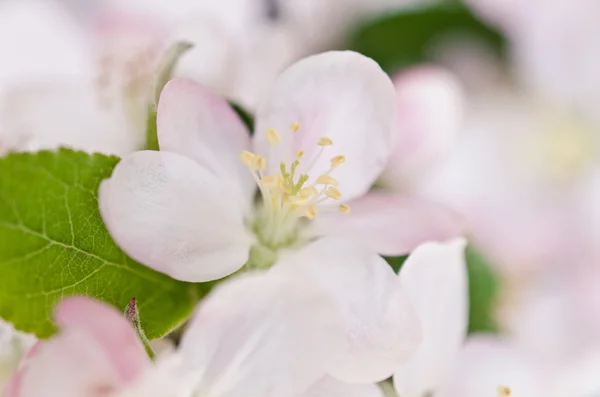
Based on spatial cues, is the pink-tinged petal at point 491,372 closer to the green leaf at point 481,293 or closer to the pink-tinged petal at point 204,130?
the green leaf at point 481,293

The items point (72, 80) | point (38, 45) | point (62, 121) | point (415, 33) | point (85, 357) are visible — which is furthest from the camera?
point (415, 33)

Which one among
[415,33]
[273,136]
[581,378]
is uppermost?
[273,136]

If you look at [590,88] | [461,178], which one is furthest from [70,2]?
[590,88]

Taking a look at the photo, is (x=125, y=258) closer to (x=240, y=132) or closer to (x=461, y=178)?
(x=240, y=132)

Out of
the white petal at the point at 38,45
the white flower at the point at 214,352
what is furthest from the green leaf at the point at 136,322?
the white petal at the point at 38,45

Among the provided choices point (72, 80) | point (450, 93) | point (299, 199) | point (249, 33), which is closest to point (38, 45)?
point (72, 80)

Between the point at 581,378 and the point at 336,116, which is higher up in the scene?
the point at 336,116

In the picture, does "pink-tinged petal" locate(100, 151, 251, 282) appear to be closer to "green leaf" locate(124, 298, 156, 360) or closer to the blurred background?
"green leaf" locate(124, 298, 156, 360)

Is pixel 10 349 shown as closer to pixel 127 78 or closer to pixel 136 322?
pixel 136 322
